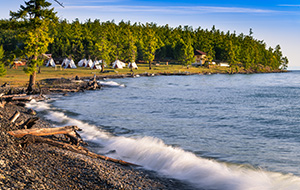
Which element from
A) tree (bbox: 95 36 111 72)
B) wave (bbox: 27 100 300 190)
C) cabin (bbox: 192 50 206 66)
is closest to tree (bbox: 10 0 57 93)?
wave (bbox: 27 100 300 190)

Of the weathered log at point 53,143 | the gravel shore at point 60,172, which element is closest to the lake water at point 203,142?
the gravel shore at point 60,172

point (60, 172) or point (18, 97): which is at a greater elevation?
point (18, 97)

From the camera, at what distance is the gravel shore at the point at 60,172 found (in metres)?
9.17

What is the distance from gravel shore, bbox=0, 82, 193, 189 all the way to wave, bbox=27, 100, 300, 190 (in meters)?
1.41

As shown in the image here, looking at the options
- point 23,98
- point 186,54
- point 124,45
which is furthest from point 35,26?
point 186,54

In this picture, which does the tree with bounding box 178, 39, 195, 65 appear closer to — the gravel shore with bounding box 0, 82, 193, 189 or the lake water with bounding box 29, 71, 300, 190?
the lake water with bounding box 29, 71, 300, 190

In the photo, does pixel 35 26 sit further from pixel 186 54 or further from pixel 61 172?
pixel 186 54

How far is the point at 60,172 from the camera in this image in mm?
11078

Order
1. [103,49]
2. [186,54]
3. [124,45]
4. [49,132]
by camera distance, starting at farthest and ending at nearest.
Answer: [186,54]
[124,45]
[103,49]
[49,132]

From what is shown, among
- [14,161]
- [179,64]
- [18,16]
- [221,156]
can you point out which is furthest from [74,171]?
[179,64]

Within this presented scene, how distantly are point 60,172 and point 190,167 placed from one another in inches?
270

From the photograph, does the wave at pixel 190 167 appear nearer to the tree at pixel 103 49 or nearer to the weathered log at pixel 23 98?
the weathered log at pixel 23 98

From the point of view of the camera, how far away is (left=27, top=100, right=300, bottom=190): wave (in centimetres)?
1348

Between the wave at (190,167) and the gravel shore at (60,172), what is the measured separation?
4.63 ft
